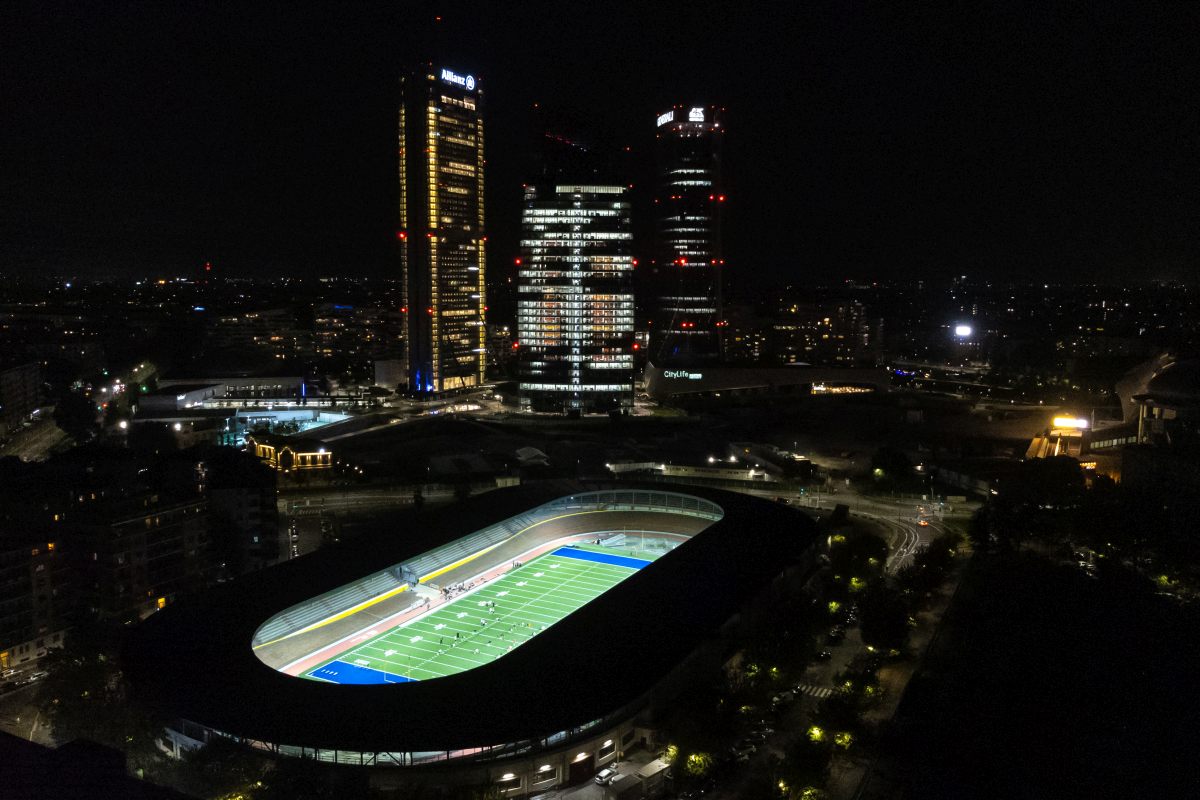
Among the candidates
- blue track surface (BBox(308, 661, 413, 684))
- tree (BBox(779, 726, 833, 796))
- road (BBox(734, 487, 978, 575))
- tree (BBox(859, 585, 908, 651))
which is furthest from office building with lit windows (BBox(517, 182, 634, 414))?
tree (BBox(779, 726, 833, 796))

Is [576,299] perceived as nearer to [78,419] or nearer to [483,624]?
[78,419]

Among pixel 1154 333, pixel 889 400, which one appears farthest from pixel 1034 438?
pixel 1154 333

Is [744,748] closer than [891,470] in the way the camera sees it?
Yes

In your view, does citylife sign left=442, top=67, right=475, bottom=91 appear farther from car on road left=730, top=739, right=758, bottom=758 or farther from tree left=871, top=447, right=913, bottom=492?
car on road left=730, top=739, right=758, bottom=758

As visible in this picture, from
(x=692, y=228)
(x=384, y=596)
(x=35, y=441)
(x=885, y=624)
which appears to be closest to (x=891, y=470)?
(x=885, y=624)

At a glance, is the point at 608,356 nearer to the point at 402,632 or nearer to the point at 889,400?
the point at 889,400
